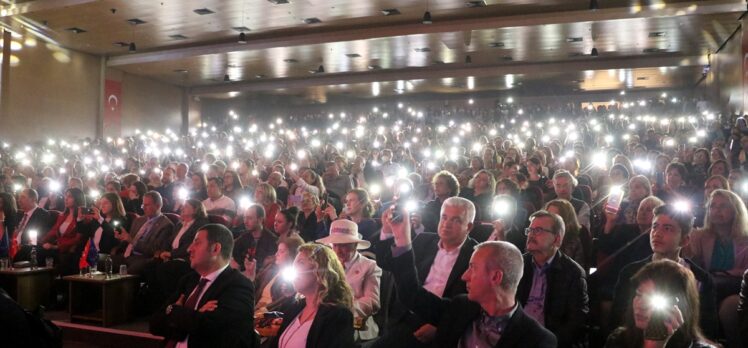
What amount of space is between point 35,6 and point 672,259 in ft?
47.7

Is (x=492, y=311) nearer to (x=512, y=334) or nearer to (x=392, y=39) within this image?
(x=512, y=334)

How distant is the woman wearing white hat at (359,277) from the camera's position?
4.02 metres

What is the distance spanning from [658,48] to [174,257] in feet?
52.9

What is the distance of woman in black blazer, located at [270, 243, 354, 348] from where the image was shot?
3146 millimetres

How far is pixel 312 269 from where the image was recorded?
3.31 meters

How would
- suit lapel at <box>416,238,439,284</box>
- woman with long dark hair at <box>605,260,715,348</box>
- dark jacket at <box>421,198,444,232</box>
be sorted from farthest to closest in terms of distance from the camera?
dark jacket at <box>421,198,444,232</box> < suit lapel at <box>416,238,439,284</box> < woman with long dark hair at <box>605,260,715,348</box>

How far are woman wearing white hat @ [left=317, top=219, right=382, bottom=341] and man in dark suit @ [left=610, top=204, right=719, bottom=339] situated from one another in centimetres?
137

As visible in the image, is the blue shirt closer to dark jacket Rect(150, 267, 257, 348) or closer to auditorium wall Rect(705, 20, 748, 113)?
dark jacket Rect(150, 267, 257, 348)

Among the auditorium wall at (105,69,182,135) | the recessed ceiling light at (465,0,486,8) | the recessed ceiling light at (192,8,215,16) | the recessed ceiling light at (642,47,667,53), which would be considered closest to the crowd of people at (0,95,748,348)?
the recessed ceiling light at (465,0,486,8)

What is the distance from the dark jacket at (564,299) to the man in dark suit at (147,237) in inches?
171

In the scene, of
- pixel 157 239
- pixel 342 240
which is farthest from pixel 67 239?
pixel 342 240

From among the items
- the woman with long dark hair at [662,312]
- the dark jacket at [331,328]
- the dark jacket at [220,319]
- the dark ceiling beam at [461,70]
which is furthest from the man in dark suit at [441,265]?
the dark ceiling beam at [461,70]

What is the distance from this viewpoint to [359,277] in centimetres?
411

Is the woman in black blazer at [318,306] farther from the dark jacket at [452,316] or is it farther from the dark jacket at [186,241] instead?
the dark jacket at [186,241]
